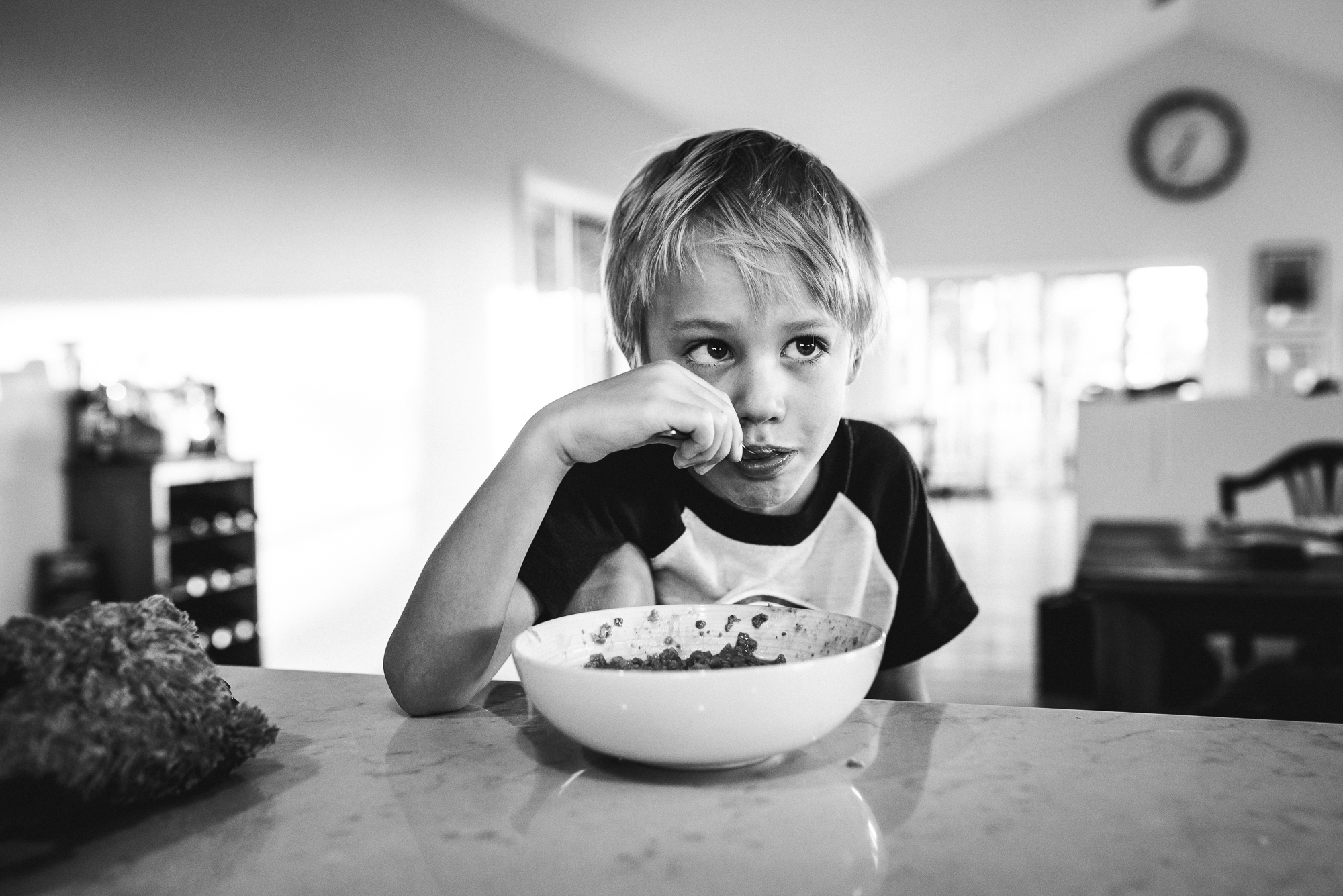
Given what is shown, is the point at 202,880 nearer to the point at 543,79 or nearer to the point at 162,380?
the point at 162,380

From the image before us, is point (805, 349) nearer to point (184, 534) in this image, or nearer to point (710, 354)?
point (710, 354)

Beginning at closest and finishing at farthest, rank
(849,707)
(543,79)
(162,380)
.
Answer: (849,707)
(162,380)
(543,79)

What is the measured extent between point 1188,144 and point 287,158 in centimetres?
753

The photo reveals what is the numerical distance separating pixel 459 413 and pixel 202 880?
12.4 feet

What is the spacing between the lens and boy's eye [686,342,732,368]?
2.71 feet

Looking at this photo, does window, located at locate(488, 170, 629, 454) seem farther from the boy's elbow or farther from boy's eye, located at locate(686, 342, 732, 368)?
the boy's elbow

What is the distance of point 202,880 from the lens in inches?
16.6

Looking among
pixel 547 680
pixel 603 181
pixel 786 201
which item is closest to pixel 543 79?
pixel 603 181

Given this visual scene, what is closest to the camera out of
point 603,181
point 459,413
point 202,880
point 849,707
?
point 202,880

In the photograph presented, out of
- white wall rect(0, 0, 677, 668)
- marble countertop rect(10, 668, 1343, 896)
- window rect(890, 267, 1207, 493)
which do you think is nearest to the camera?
marble countertop rect(10, 668, 1343, 896)

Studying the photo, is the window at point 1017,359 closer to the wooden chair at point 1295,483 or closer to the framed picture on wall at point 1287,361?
the framed picture on wall at point 1287,361

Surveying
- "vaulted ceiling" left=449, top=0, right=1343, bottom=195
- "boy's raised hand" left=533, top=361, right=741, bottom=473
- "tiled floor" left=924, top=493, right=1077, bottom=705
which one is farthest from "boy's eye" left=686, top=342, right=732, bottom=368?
"vaulted ceiling" left=449, top=0, right=1343, bottom=195

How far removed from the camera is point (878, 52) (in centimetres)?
584

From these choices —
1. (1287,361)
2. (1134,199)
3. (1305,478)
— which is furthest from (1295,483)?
(1134,199)
